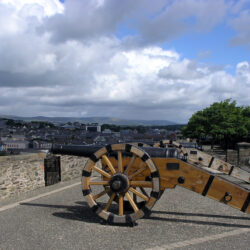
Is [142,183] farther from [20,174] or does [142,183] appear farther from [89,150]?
[20,174]

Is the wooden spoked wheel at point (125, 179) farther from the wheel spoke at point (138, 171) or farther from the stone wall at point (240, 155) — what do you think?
the stone wall at point (240, 155)

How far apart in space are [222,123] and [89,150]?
31.9 meters

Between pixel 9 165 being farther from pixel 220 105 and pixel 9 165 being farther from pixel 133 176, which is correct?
pixel 220 105

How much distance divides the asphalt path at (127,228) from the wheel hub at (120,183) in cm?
65

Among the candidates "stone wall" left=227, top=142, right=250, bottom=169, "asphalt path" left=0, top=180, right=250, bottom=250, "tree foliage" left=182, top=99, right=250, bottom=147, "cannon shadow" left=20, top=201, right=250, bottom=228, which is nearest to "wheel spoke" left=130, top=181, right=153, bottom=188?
"asphalt path" left=0, top=180, right=250, bottom=250

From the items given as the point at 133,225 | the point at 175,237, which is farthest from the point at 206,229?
the point at 133,225

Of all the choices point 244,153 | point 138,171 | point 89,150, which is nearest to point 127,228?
point 138,171

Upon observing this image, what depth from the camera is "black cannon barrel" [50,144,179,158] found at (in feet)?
21.1

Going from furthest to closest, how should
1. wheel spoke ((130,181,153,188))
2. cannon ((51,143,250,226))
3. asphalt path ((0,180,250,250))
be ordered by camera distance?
wheel spoke ((130,181,153,188)) → cannon ((51,143,250,226)) → asphalt path ((0,180,250,250))

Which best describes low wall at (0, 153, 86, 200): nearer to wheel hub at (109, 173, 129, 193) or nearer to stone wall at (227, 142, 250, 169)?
wheel hub at (109, 173, 129, 193)

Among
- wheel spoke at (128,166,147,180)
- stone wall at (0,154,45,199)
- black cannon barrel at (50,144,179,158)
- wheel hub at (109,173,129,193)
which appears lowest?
stone wall at (0,154,45,199)

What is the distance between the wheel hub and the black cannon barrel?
734mm

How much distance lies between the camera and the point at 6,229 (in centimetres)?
597

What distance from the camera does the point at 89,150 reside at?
731cm
